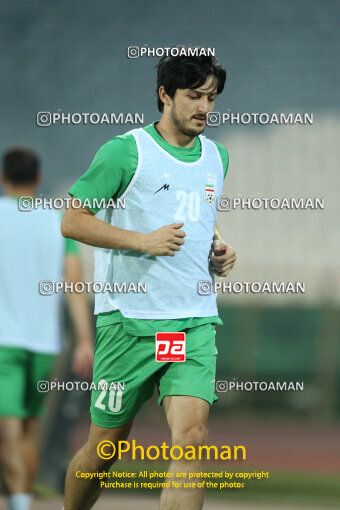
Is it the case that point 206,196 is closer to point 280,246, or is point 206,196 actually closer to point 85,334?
point 280,246

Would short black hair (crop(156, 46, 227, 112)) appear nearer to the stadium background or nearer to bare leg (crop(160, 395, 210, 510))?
the stadium background

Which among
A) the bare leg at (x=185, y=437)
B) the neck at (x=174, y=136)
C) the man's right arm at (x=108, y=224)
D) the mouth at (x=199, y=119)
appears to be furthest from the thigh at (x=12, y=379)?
the mouth at (x=199, y=119)

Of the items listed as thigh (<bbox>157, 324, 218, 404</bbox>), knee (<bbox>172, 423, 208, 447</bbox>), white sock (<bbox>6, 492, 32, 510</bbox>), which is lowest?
white sock (<bbox>6, 492, 32, 510</bbox>)

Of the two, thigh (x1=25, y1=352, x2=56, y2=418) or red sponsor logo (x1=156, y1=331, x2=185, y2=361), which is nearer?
red sponsor logo (x1=156, y1=331, x2=185, y2=361)

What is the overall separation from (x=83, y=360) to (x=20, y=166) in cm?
82

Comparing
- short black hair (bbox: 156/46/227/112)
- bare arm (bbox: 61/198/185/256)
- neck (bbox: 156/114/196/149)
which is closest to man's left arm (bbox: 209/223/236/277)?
bare arm (bbox: 61/198/185/256)

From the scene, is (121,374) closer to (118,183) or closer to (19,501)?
(118,183)

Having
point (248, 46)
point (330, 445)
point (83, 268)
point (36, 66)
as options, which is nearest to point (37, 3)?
point (36, 66)

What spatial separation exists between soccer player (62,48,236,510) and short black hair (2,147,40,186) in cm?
45

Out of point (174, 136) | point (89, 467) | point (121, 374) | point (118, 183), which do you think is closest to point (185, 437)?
point (121, 374)

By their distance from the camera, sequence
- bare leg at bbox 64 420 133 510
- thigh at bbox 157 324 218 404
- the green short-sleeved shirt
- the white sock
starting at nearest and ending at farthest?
thigh at bbox 157 324 218 404 < the green short-sleeved shirt < bare leg at bbox 64 420 133 510 < the white sock

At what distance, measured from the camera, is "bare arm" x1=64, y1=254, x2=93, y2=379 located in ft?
11.4

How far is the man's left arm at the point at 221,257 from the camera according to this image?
3.12 metres

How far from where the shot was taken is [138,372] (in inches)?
122
